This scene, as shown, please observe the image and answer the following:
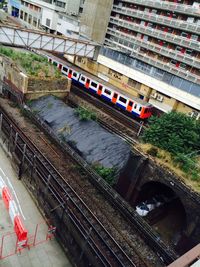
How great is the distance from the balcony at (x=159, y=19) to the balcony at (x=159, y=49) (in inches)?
137

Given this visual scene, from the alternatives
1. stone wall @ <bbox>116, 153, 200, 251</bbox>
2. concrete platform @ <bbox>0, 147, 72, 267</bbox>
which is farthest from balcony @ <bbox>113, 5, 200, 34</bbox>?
concrete platform @ <bbox>0, 147, 72, 267</bbox>

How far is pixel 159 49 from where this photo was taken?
41438mm

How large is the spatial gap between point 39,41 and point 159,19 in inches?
775

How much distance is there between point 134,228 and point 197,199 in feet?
16.3

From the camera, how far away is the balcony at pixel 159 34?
121 feet

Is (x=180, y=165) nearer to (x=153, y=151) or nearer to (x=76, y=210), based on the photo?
(x=153, y=151)

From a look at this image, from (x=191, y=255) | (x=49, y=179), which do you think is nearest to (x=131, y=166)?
(x=49, y=179)

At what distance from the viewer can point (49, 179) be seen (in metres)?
18.2

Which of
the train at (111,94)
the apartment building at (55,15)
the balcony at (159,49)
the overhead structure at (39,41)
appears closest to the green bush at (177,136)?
the train at (111,94)

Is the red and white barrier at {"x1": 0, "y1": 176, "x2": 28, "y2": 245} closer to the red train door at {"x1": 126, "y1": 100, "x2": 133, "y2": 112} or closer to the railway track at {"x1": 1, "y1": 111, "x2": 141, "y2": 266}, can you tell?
the railway track at {"x1": 1, "y1": 111, "x2": 141, "y2": 266}

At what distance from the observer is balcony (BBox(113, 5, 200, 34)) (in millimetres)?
36562

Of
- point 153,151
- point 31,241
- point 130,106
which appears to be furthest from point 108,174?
point 130,106

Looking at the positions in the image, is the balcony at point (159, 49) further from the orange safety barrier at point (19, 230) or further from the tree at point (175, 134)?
the orange safety barrier at point (19, 230)

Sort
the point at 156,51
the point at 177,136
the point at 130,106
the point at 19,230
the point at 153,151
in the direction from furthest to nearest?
the point at 156,51 < the point at 130,106 < the point at 177,136 < the point at 153,151 < the point at 19,230
